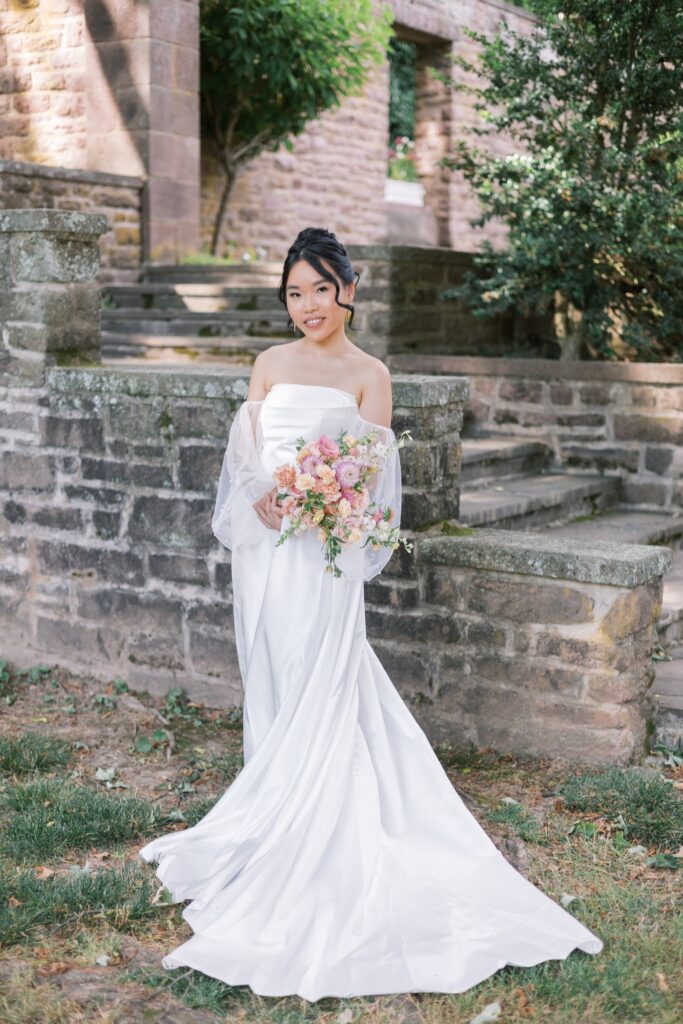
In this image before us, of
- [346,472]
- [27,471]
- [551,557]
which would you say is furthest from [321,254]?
[27,471]

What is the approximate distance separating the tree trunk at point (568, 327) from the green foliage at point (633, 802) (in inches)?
180

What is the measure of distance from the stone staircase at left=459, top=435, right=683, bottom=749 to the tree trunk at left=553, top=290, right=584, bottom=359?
0.94 metres

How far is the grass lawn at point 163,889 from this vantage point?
3.05m

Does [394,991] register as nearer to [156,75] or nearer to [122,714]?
[122,714]

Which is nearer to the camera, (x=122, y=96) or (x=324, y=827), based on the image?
(x=324, y=827)

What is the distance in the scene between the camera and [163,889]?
12.0 ft

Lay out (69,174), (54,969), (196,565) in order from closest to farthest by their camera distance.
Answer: (54,969), (196,565), (69,174)

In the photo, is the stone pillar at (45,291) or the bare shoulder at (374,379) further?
the stone pillar at (45,291)

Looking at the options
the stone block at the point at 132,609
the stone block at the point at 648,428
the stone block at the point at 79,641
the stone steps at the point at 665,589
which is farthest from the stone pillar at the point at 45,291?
the stone block at the point at 648,428

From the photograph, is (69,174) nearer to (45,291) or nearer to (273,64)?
(273,64)

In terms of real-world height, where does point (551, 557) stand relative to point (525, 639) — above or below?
above

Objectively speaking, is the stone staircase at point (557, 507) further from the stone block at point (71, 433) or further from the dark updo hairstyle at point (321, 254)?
the dark updo hairstyle at point (321, 254)

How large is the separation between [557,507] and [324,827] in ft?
12.3

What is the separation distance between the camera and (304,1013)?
9.96 feet
